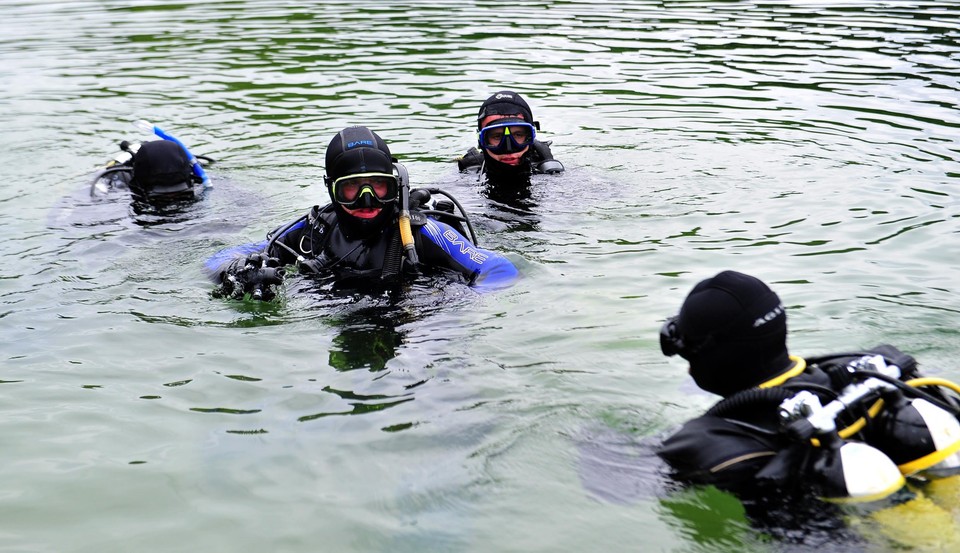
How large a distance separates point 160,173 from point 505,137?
8.58ft

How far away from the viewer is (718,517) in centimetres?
314

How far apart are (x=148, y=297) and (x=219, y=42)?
31.2 feet

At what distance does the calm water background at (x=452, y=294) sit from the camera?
10.8ft

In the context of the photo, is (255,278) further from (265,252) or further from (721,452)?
(721,452)

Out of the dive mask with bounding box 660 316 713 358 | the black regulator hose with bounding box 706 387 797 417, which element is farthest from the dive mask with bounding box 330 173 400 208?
the black regulator hose with bounding box 706 387 797 417

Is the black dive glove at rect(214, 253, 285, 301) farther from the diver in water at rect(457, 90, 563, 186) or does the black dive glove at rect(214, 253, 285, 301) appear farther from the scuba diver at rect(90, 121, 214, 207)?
the diver in water at rect(457, 90, 563, 186)

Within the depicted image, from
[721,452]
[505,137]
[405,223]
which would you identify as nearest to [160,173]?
[505,137]

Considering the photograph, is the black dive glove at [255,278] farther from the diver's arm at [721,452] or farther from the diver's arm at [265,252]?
the diver's arm at [721,452]

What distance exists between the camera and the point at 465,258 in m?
5.29

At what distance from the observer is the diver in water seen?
7.25 metres

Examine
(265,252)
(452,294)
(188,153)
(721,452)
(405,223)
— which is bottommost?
(452,294)

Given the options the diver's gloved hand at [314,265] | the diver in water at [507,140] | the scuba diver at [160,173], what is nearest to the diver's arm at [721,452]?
the diver's gloved hand at [314,265]

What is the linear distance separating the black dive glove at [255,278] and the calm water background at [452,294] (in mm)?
141

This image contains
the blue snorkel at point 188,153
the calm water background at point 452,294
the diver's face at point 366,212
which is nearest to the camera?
the calm water background at point 452,294
